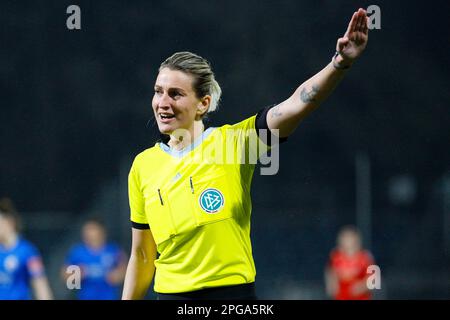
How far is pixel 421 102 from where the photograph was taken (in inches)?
610

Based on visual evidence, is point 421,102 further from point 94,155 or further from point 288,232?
point 94,155

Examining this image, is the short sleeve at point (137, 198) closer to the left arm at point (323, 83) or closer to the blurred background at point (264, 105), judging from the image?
the left arm at point (323, 83)

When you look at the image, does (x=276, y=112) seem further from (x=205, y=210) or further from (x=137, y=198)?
(x=137, y=198)

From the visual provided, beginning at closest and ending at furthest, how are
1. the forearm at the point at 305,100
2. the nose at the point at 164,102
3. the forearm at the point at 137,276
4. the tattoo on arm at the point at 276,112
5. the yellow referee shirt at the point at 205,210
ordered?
the forearm at the point at 305,100 < the tattoo on arm at the point at 276,112 < the yellow referee shirt at the point at 205,210 < the nose at the point at 164,102 < the forearm at the point at 137,276

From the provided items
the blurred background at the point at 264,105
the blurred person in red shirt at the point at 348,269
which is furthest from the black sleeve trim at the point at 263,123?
the blurred background at the point at 264,105

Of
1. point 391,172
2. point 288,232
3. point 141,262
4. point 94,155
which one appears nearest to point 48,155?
point 94,155

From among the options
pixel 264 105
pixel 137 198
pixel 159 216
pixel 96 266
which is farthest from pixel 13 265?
pixel 264 105

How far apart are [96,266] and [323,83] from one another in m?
7.40

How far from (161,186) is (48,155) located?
10852 mm

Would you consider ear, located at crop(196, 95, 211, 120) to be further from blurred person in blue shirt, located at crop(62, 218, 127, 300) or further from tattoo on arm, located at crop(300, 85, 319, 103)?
blurred person in blue shirt, located at crop(62, 218, 127, 300)

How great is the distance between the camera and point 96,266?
34.3ft

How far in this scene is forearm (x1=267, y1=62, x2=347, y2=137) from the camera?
3461 mm

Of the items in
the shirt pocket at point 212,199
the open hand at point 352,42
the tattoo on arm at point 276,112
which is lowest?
the shirt pocket at point 212,199

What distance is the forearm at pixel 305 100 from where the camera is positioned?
136 inches
